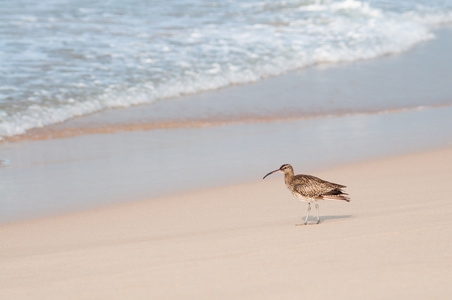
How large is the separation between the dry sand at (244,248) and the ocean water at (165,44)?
4149 mm

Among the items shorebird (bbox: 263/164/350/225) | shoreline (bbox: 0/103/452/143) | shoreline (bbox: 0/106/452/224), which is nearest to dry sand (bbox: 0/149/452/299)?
shorebird (bbox: 263/164/350/225)

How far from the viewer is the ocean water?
1164 centimetres

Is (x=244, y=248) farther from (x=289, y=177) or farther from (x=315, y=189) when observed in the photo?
(x=289, y=177)

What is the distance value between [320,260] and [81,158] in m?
4.71

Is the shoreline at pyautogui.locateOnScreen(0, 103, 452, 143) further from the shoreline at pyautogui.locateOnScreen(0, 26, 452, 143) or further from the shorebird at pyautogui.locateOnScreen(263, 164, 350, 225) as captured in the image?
the shorebird at pyautogui.locateOnScreen(263, 164, 350, 225)

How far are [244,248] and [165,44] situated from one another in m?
10.8

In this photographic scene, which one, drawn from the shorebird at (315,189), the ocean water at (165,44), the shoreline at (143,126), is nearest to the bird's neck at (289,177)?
the shorebird at (315,189)

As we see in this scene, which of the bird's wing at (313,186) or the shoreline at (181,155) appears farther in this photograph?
the shoreline at (181,155)

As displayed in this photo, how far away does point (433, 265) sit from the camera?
4.29 metres

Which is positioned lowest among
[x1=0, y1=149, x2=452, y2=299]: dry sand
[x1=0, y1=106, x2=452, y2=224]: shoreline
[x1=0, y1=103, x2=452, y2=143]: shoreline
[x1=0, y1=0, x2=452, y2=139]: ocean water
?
[x1=0, y1=149, x2=452, y2=299]: dry sand

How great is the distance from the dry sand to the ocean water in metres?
4.15

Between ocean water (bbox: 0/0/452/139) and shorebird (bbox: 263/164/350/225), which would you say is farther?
ocean water (bbox: 0/0/452/139)

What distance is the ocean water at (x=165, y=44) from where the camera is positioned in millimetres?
11641

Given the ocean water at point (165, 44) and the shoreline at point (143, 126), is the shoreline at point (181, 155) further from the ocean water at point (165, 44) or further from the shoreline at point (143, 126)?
the ocean water at point (165, 44)
